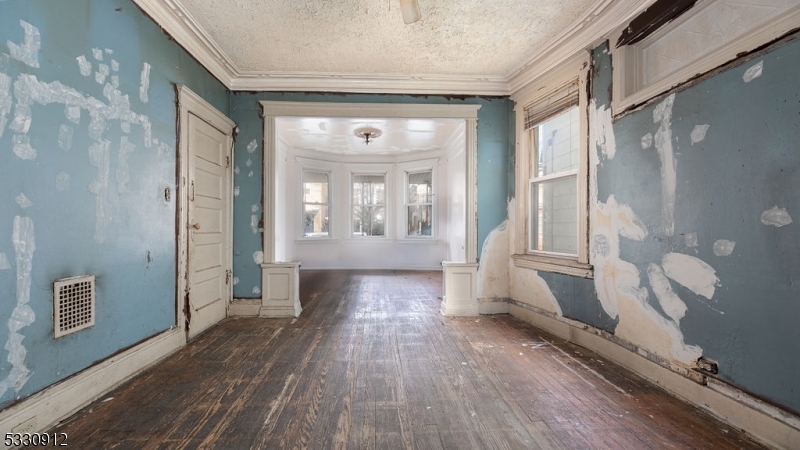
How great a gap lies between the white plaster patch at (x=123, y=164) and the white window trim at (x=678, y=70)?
136 inches

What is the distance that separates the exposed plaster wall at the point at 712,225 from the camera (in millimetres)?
1436

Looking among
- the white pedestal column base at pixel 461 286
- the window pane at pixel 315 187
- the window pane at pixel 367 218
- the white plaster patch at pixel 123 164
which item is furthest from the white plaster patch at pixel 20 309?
the window pane at pixel 367 218

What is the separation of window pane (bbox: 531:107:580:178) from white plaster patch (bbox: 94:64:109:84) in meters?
3.50

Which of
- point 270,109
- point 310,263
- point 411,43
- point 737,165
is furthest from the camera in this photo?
point 310,263

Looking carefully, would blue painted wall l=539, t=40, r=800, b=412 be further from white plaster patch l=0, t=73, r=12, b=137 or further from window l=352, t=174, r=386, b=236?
window l=352, t=174, r=386, b=236

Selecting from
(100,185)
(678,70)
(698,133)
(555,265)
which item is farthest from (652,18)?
(100,185)

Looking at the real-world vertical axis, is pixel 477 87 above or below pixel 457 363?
above

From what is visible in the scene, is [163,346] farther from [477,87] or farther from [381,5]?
[477,87]

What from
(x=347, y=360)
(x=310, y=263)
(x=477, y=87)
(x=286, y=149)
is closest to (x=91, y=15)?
(x=347, y=360)

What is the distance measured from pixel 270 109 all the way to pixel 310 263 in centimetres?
427

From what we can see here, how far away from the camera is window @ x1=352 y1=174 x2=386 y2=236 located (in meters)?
7.32

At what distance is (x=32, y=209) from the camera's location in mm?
1487

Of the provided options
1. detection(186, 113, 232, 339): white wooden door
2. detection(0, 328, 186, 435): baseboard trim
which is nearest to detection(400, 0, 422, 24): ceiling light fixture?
detection(186, 113, 232, 339): white wooden door

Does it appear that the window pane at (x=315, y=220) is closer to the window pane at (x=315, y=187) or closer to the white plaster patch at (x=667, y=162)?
the window pane at (x=315, y=187)
